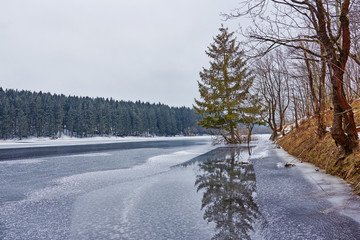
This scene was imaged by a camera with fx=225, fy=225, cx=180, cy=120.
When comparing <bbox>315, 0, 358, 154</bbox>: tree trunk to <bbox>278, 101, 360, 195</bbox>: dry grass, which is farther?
<bbox>315, 0, 358, 154</bbox>: tree trunk

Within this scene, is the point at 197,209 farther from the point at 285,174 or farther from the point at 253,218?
the point at 285,174

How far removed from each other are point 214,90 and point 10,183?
1979 cm

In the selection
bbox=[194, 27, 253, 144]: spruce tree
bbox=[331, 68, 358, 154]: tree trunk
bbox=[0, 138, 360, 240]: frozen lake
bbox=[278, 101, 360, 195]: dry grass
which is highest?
bbox=[194, 27, 253, 144]: spruce tree

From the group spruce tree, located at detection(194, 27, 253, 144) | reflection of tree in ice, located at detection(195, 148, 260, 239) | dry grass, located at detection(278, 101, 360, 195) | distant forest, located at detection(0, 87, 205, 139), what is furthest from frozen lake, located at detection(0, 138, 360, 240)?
distant forest, located at detection(0, 87, 205, 139)

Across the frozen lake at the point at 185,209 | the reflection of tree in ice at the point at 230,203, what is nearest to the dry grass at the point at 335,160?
the frozen lake at the point at 185,209

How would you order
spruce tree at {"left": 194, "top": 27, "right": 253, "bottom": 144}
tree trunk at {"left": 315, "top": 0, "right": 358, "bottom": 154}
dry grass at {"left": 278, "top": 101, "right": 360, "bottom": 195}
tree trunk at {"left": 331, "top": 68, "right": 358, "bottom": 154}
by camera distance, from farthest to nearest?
1. spruce tree at {"left": 194, "top": 27, "right": 253, "bottom": 144}
2. tree trunk at {"left": 331, "top": 68, "right": 358, "bottom": 154}
3. tree trunk at {"left": 315, "top": 0, "right": 358, "bottom": 154}
4. dry grass at {"left": 278, "top": 101, "right": 360, "bottom": 195}

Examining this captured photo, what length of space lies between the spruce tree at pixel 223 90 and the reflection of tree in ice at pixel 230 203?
15538 mm

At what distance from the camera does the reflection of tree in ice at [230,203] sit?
3398mm

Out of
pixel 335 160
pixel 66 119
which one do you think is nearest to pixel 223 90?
pixel 335 160

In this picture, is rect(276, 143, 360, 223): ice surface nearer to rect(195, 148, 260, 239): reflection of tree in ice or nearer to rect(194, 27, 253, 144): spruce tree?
rect(195, 148, 260, 239): reflection of tree in ice

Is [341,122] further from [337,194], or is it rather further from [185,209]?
[185,209]

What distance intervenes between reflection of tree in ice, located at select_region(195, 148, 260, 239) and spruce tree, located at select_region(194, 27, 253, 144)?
15.5 meters

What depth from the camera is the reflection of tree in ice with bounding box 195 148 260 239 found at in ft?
11.1

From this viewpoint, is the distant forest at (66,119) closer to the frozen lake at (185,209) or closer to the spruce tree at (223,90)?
the spruce tree at (223,90)
